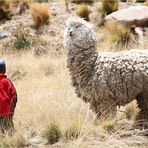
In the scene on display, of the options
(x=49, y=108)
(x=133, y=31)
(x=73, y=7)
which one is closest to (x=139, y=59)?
(x=49, y=108)

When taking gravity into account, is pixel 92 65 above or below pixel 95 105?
above

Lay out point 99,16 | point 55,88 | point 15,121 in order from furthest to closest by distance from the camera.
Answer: point 99,16 → point 55,88 → point 15,121

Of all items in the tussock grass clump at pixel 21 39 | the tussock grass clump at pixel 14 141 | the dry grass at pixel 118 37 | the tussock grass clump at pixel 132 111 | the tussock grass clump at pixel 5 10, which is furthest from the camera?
the tussock grass clump at pixel 5 10

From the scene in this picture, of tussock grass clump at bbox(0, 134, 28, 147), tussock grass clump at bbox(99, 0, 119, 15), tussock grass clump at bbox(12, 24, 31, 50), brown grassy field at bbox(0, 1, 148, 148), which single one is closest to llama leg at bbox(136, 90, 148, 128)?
brown grassy field at bbox(0, 1, 148, 148)

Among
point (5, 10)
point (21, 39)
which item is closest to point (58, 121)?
point (21, 39)

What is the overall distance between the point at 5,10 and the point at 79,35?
34.6ft

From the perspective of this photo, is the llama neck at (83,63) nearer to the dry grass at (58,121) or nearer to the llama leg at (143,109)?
the dry grass at (58,121)

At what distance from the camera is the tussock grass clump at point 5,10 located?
17172 millimetres

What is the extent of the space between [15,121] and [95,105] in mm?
1134

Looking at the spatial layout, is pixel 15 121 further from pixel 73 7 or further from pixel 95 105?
pixel 73 7

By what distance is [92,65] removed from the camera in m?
7.02

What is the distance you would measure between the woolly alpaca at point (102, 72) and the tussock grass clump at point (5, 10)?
1041cm

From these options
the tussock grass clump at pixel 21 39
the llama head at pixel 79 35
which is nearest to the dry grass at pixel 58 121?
the llama head at pixel 79 35

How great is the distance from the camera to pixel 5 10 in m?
17.1
